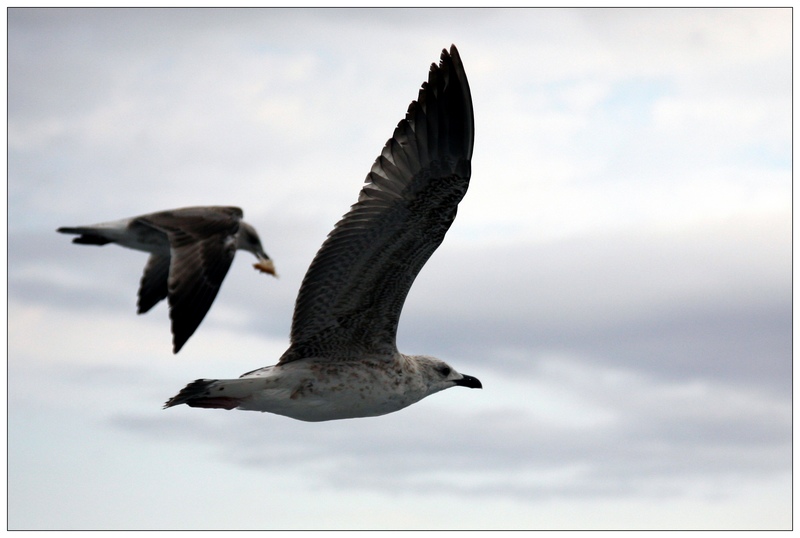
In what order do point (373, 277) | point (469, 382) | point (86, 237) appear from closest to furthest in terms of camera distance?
point (373, 277), point (469, 382), point (86, 237)

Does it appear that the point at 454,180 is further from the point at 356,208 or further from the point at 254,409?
the point at 254,409

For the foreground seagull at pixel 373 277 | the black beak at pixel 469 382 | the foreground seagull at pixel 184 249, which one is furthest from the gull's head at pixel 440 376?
the foreground seagull at pixel 184 249

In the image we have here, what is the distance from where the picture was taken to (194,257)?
16938 mm

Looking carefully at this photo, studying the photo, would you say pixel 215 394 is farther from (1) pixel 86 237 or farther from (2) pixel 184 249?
(1) pixel 86 237

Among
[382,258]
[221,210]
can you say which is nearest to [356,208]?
[382,258]

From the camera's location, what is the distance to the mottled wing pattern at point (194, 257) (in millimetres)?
15859

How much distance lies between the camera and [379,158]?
43.8 ft

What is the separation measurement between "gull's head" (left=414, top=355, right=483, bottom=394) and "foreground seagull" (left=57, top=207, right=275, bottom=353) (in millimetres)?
3135

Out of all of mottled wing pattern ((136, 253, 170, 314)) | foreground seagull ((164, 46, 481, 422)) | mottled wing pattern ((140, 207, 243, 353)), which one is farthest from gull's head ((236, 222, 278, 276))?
foreground seagull ((164, 46, 481, 422))

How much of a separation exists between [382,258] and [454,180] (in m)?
1.19

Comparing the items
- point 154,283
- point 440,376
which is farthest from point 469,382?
point 154,283

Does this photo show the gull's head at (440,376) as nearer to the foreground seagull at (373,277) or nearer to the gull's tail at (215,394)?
the foreground seagull at (373,277)

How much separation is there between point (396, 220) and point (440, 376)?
2.40 metres

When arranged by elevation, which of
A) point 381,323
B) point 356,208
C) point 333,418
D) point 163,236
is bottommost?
point 333,418
